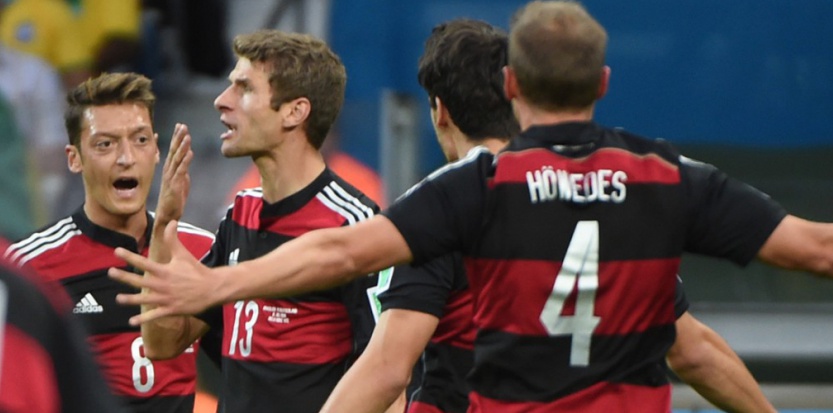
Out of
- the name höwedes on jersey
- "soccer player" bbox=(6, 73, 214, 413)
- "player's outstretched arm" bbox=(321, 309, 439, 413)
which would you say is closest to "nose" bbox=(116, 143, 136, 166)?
"soccer player" bbox=(6, 73, 214, 413)

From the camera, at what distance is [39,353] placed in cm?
155

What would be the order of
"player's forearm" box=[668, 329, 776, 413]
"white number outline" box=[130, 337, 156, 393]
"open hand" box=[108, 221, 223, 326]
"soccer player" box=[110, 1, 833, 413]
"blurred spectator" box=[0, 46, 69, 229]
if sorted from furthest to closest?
"blurred spectator" box=[0, 46, 69, 229] → "white number outline" box=[130, 337, 156, 393] → "player's forearm" box=[668, 329, 776, 413] → "soccer player" box=[110, 1, 833, 413] → "open hand" box=[108, 221, 223, 326]

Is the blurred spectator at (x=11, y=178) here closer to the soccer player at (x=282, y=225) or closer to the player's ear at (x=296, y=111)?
the soccer player at (x=282, y=225)

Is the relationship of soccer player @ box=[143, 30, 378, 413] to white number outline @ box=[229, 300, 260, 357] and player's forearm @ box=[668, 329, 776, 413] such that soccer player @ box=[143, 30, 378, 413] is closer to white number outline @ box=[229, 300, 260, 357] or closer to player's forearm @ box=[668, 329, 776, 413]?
white number outline @ box=[229, 300, 260, 357]

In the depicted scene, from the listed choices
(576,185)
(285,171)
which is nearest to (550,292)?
(576,185)

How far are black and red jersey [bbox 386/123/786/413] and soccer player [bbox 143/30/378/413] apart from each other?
1010mm

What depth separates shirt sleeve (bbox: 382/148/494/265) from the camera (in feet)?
9.41

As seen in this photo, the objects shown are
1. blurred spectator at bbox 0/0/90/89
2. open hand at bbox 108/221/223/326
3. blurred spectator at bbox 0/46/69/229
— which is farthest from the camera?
blurred spectator at bbox 0/0/90/89

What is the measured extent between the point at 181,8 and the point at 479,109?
5.00 m

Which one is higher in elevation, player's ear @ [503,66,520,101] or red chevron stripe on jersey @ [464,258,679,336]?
player's ear @ [503,66,520,101]

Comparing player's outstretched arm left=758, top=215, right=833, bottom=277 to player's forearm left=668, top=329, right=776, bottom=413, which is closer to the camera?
player's outstretched arm left=758, top=215, right=833, bottom=277

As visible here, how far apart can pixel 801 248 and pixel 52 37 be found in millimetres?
5634

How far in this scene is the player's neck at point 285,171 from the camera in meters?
4.13

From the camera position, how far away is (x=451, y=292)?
11.7 ft
